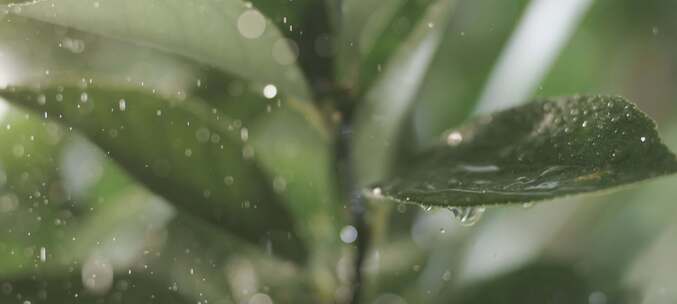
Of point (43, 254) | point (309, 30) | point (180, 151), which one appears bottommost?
point (43, 254)

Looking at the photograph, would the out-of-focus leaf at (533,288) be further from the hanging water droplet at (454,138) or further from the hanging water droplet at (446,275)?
the hanging water droplet at (454,138)

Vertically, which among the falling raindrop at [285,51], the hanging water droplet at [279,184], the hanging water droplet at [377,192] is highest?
the falling raindrop at [285,51]

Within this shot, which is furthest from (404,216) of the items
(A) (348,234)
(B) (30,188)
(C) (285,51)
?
(B) (30,188)

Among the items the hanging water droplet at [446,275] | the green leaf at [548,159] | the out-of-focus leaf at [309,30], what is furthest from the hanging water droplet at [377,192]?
the hanging water droplet at [446,275]

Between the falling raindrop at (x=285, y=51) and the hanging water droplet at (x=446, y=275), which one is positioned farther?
the hanging water droplet at (x=446, y=275)

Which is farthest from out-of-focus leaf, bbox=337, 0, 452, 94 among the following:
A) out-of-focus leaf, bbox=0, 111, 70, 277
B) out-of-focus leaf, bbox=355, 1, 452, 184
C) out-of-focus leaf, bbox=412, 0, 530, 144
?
out-of-focus leaf, bbox=0, 111, 70, 277

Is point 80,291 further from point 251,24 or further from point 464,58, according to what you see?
point 464,58
